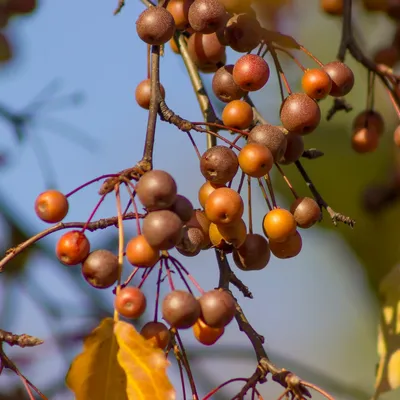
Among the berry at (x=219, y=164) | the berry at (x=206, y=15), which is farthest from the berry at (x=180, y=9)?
the berry at (x=219, y=164)

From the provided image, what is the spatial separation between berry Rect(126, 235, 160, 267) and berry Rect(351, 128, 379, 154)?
70cm

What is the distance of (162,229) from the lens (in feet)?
3.17

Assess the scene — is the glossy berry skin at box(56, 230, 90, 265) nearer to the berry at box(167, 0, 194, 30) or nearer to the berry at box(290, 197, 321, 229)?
the berry at box(290, 197, 321, 229)

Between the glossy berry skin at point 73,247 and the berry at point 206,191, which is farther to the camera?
the berry at point 206,191

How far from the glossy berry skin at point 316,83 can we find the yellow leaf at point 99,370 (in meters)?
0.45

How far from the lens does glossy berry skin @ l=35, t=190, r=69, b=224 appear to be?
1.07 meters

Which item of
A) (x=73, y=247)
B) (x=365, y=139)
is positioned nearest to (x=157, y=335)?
(x=73, y=247)

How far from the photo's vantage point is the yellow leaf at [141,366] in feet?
3.39

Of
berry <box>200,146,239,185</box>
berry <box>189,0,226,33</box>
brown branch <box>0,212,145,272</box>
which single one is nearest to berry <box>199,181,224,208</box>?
berry <box>200,146,239,185</box>

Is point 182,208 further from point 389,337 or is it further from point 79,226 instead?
point 389,337

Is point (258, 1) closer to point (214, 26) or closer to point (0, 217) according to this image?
point (214, 26)

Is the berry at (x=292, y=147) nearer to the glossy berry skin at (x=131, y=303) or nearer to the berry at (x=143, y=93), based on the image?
the berry at (x=143, y=93)

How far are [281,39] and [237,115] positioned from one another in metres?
0.18

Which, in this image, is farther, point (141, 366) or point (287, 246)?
point (287, 246)
